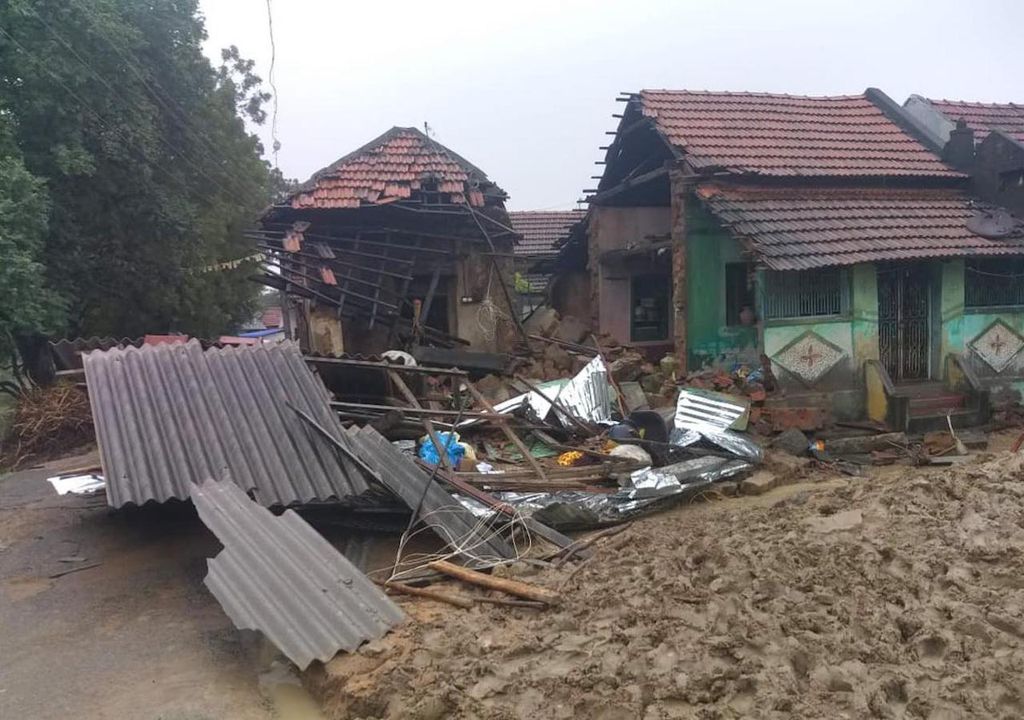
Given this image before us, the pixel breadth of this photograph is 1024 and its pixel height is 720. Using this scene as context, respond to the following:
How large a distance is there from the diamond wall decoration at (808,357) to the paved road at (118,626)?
7984 mm

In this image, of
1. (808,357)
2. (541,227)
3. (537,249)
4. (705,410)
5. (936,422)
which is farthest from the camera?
(541,227)

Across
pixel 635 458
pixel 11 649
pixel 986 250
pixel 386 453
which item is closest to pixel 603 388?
pixel 635 458

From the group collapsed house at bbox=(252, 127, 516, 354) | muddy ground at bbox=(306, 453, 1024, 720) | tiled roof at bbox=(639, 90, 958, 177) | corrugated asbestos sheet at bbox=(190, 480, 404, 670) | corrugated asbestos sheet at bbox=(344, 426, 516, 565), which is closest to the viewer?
muddy ground at bbox=(306, 453, 1024, 720)

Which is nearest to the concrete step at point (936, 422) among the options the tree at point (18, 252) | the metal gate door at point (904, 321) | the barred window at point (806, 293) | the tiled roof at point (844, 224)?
the metal gate door at point (904, 321)

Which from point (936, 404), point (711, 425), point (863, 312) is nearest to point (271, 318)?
point (863, 312)

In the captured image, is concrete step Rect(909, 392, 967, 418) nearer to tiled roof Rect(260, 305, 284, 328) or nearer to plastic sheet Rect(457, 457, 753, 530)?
plastic sheet Rect(457, 457, 753, 530)

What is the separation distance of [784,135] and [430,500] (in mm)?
10248

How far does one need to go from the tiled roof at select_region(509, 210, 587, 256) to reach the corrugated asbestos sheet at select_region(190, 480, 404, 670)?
16315 mm

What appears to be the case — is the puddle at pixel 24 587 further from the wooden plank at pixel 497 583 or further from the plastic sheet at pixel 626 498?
the plastic sheet at pixel 626 498

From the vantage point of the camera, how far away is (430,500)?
639cm

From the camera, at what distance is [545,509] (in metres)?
6.66

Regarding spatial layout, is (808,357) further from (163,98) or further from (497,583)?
(163,98)

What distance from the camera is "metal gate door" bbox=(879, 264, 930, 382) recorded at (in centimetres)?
1147

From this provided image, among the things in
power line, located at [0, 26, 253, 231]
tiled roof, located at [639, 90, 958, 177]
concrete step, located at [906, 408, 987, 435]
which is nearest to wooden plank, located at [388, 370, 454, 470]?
tiled roof, located at [639, 90, 958, 177]
